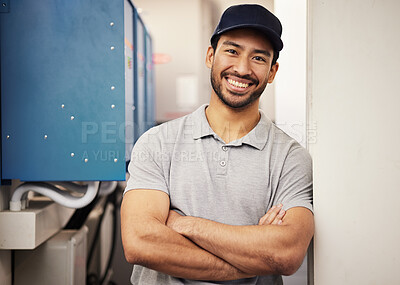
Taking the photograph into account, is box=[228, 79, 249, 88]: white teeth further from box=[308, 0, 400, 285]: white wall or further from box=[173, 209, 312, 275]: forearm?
box=[173, 209, 312, 275]: forearm

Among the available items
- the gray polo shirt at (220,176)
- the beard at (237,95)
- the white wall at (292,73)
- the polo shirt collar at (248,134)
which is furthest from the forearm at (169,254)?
the white wall at (292,73)

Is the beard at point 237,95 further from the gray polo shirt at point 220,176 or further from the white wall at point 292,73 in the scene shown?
the white wall at point 292,73

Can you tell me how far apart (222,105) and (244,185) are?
348 millimetres

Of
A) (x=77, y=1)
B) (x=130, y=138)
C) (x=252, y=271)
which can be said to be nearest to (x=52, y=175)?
(x=130, y=138)

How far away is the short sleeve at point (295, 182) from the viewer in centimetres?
131

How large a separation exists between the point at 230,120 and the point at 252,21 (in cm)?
39

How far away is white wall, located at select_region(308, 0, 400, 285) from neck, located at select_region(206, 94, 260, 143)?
351 mm

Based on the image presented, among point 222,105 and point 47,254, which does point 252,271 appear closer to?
point 222,105

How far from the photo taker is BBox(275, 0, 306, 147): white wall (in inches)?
73.1

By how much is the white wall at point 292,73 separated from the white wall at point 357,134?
59 centimetres

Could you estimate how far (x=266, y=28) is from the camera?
1404mm

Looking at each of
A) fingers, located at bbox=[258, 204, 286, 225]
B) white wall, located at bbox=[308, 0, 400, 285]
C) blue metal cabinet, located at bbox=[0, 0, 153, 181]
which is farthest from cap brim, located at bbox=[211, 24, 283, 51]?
fingers, located at bbox=[258, 204, 286, 225]

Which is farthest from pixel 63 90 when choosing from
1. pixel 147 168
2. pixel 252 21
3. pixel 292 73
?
pixel 292 73

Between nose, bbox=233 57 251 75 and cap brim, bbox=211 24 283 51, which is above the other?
cap brim, bbox=211 24 283 51
